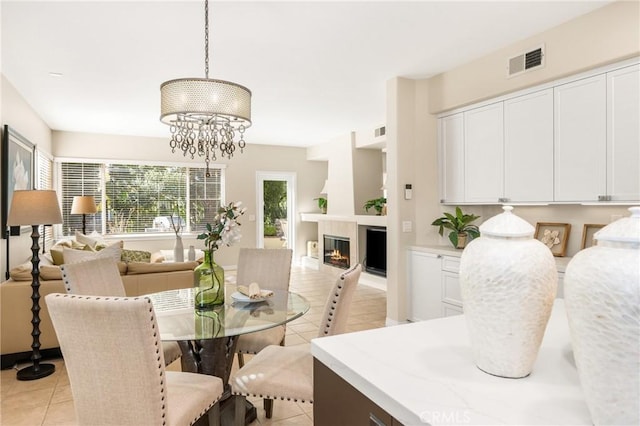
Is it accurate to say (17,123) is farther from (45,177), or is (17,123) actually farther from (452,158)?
(452,158)

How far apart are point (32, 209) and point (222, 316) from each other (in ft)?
6.75

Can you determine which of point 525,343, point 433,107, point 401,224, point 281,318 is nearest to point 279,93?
point 433,107

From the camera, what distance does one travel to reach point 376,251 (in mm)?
6590

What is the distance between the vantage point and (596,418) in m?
0.63

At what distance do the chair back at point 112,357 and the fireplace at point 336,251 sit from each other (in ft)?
18.6

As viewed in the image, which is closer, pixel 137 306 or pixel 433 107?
pixel 137 306

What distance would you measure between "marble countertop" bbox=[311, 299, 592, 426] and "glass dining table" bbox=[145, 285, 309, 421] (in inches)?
Result: 40.3

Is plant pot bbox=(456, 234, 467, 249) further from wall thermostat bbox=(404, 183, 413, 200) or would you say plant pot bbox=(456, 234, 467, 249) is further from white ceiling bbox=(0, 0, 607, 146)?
white ceiling bbox=(0, 0, 607, 146)

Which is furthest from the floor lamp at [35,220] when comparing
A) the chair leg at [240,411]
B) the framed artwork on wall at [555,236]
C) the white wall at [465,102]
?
the framed artwork on wall at [555,236]

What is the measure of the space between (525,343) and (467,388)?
0.50 feet

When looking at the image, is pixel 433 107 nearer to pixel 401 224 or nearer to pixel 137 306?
pixel 401 224

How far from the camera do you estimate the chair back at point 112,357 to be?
1374 millimetres

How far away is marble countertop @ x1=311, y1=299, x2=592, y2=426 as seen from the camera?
27.9 inches

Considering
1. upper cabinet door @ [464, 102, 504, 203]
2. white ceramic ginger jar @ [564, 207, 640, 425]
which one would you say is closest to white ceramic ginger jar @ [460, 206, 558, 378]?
white ceramic ginger jar @ [564, 207, 640, 425]
